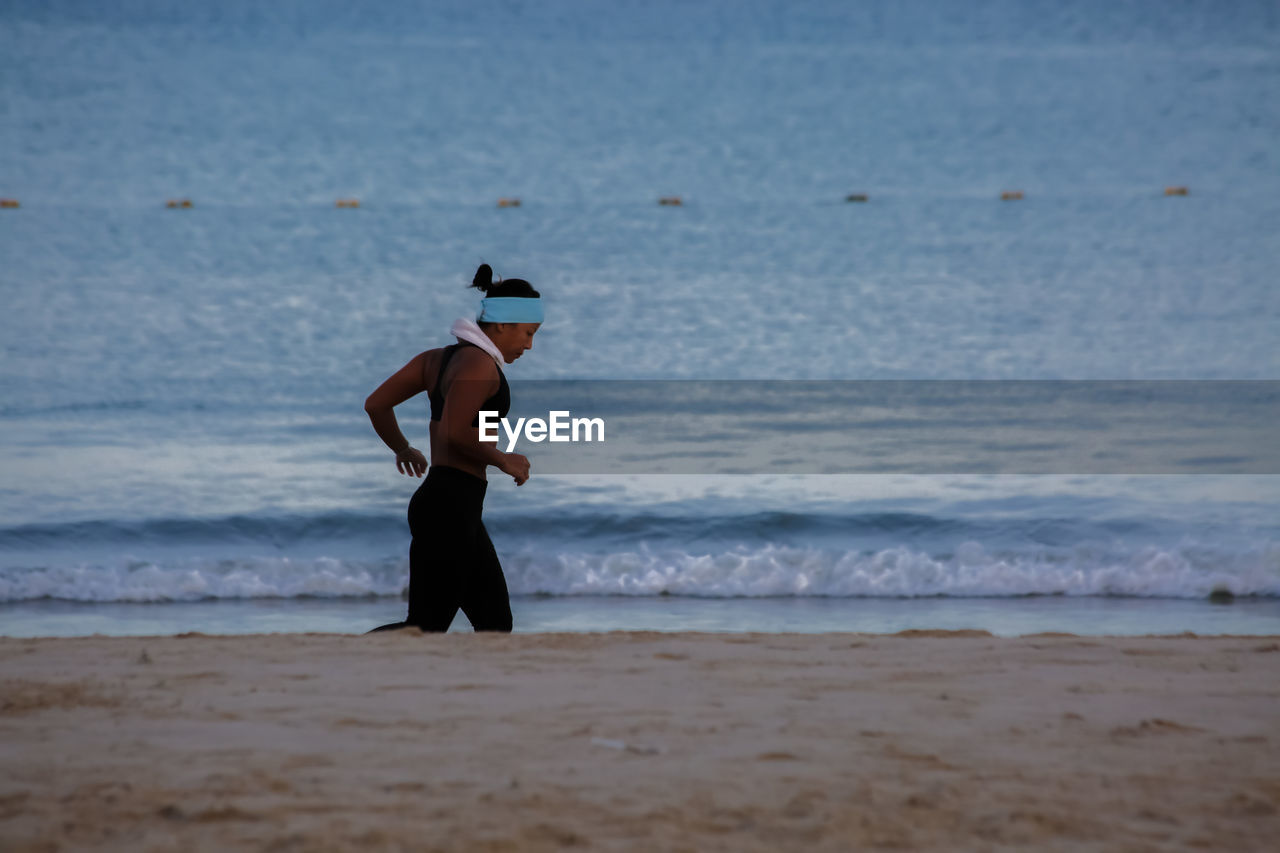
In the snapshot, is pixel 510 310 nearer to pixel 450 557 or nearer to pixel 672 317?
pixel 450 557

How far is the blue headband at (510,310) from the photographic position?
4836mm

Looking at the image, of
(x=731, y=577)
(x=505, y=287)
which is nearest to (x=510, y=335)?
(x=505, y=287)

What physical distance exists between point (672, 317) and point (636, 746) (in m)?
20.1

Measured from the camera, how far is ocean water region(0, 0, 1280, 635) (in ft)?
32.9

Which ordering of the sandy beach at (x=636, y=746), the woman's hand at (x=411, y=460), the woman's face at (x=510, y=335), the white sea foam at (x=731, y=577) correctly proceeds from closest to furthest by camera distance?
the sandy beach at (x=636, y=746), the woman's face at (x=510, y=335), the woman's hand at (x=411, y=460), the white sea foam at (x=731, y=577)

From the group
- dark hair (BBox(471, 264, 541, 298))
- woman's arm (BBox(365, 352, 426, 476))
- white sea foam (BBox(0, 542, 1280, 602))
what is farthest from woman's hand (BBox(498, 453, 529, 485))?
white sea foam (BBox(0, 542, 1280, 602))

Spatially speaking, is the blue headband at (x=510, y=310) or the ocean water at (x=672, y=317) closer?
the blue headband at (x=510, y=310)

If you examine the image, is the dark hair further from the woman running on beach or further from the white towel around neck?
the white towel around neck

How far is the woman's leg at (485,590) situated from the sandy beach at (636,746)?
0.34 feet

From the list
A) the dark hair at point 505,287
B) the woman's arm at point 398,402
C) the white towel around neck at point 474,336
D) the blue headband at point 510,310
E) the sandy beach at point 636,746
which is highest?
the dark hair at point 505,287

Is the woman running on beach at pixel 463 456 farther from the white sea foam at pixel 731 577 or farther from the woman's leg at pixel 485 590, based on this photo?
the white sea foam at pixel 731 577

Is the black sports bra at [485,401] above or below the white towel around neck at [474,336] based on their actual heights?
below

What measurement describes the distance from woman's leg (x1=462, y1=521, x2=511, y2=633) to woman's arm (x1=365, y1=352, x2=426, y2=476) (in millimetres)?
444

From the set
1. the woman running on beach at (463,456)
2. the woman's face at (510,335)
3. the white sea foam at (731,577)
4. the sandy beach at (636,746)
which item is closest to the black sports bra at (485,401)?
the woman running on beach at (463,456)
